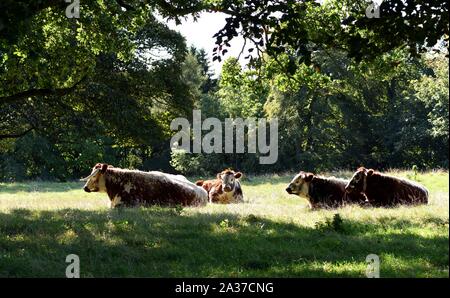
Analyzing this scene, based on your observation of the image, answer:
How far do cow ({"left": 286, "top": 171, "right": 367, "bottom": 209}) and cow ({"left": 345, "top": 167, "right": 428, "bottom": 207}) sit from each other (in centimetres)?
28

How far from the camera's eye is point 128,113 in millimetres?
25766

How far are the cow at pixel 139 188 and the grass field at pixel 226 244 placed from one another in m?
3.49

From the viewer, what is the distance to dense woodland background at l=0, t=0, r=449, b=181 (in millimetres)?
11250

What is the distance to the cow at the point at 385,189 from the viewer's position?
54.7 ft

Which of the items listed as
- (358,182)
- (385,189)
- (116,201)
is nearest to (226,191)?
(116,201)

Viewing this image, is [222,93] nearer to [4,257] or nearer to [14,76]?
[14,76]

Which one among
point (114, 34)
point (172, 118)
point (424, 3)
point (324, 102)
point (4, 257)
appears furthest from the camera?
point (324, 102)

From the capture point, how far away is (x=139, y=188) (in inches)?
696

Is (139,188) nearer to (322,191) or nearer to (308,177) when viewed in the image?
(308,177)

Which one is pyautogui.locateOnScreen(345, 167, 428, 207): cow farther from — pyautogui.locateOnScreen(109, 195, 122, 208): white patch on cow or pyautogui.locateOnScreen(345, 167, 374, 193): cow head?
pyautogui.locateOnScreen(109, 195, 122, 208): white patch on cow

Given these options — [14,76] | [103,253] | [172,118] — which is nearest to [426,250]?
[103,253]

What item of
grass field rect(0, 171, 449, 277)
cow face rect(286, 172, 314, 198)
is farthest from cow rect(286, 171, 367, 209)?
grass field rect(0, 171, 449, 277)

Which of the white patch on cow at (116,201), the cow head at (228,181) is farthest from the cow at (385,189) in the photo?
the white patch on cow at (116,201)
